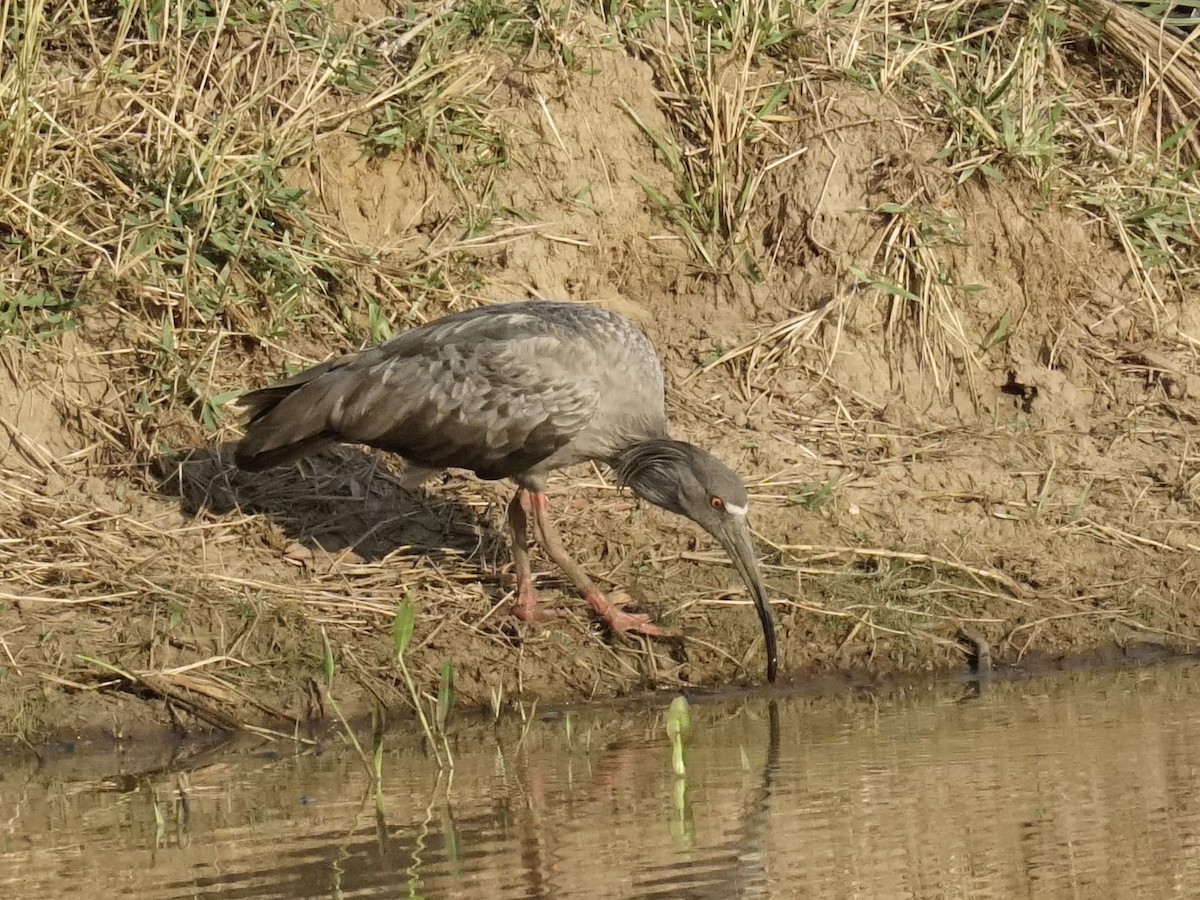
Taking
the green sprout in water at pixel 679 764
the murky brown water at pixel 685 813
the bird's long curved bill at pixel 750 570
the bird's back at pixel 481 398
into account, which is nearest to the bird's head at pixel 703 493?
the bird's long curved bill at pixel 750 570

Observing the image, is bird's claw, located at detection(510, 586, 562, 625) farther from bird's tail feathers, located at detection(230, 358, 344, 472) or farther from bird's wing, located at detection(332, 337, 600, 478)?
bird's tail feathers, located at detection(230, 358, 344, 472)

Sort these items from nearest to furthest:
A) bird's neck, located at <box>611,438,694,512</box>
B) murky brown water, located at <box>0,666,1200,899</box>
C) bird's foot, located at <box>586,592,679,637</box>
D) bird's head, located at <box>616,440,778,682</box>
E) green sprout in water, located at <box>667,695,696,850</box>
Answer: murky brown water, located at <box>0,666,1200,899</box>
green sprout in water, located at <box>667,695,696,850</box>
bird's head, located at <box>616,440,778,682</box>
bird's foot, located at <box>586,592,679,637</box>
bird's neck, located at <box>611,438,694,512</box>

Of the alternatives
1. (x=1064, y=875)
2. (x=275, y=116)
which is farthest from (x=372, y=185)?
(x=1064, y=875)

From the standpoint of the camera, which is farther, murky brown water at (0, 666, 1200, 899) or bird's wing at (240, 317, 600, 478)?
bird's wing at (240, 317, 600, 478)

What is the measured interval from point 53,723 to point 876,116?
18.1 ft

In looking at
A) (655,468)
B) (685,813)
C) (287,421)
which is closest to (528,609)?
(655,468)

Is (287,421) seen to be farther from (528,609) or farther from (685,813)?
(685,813)

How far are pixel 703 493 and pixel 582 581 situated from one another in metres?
0.61

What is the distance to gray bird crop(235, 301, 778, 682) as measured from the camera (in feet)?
27.0

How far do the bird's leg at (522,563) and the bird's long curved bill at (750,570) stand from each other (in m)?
0.78

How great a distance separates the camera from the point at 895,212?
10.4 meters

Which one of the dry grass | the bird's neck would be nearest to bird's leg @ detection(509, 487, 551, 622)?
the dry grass

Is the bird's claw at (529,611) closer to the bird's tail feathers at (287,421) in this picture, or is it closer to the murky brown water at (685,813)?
the murky brown water at (685,813)

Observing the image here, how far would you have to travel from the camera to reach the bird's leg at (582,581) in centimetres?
822
